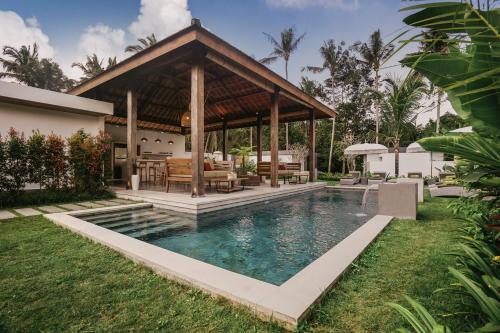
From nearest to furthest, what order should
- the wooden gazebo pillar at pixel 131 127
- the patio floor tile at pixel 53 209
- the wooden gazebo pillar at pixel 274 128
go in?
the patio floor tile at pixel 53 209, the wooden gazebo pillar at pixel 131 127, the wooden gazebo pillar at pixel 274 128

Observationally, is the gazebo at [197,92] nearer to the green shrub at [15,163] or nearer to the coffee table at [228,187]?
the coffee table at [228,187]

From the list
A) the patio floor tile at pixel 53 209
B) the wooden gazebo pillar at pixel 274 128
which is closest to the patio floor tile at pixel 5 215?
the patio floor tile at pixel 53 209

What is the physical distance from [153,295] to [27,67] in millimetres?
37680

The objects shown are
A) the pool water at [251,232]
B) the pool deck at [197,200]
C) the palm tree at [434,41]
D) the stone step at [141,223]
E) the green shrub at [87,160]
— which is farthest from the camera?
the green shrub at [87,160]

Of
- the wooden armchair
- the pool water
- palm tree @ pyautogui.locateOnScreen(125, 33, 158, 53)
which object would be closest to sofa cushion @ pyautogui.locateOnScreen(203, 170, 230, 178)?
the wooden armchair

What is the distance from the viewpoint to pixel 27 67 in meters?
28.1

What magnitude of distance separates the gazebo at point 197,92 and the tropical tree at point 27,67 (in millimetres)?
24506

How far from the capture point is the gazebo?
641cm

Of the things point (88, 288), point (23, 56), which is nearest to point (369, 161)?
point (88, 288)

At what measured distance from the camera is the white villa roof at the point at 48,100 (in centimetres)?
714

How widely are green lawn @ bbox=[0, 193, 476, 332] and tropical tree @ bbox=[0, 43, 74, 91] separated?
35308 mm

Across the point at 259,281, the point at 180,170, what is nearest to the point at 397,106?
the point at 180,170

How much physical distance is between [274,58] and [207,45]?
22.7 meters

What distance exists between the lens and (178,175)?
7270mm
